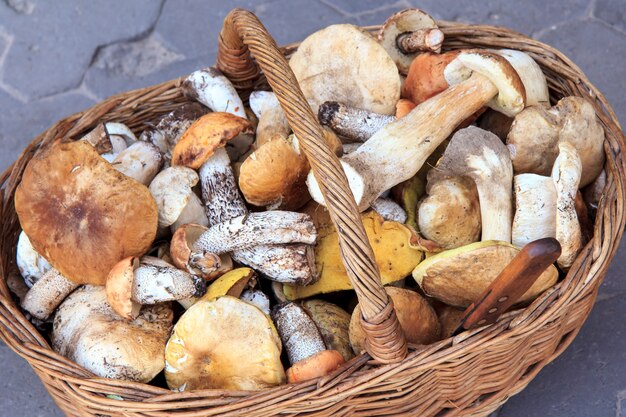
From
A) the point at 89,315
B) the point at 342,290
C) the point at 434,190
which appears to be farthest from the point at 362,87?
the point at 89,315

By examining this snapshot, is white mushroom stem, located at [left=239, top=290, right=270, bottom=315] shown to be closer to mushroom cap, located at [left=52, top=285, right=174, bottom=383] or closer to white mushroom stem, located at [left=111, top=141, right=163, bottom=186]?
mushroom cap, located at [left=52, top=285, right=174, bottom=383]

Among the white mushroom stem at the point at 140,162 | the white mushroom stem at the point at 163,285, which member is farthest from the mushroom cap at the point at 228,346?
the white mushroom stem at the point at 140,162

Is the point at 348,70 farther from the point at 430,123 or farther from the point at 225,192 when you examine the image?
the point at 225,192

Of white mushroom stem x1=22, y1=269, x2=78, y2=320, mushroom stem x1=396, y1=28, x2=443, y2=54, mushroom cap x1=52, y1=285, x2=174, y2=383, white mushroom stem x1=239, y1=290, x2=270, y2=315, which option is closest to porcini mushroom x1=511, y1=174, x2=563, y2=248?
mushroom stem x1=396, y1=28, x2=443, y2=54

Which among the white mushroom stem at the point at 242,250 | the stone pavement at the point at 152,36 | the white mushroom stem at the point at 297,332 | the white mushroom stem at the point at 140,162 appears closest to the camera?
the white mushroom stem at the point at 297,332

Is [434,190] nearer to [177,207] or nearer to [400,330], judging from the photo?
[400,330]

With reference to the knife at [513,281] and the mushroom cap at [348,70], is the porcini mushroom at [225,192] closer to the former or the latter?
the mushroom cap at [348,70]

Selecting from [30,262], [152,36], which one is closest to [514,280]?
[30,262]
